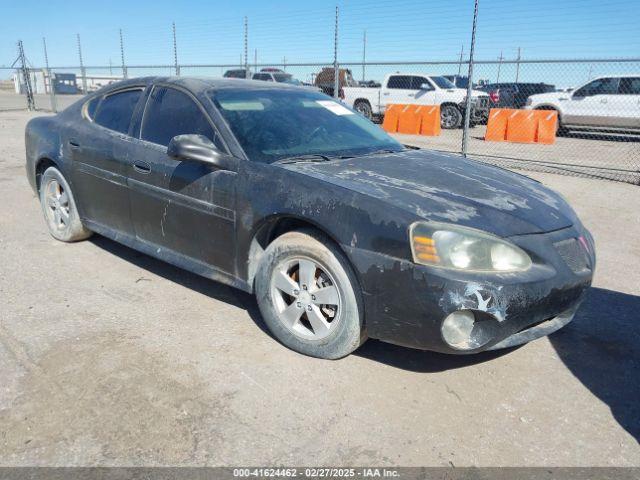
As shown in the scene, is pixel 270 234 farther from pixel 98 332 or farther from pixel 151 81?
pixel 151 81

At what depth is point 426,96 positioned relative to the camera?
18.1 m

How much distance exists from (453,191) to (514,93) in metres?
19.6

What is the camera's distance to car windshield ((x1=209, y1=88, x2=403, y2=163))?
134 inches

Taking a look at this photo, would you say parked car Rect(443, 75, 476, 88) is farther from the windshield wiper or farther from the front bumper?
the front bumper

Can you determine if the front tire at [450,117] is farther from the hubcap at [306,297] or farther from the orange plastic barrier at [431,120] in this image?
the hubcap at [306,297]

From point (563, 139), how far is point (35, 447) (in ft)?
56.9

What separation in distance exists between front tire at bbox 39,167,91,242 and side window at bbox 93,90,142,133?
711 mm

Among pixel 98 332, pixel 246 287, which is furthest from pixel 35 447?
pixel 246 287

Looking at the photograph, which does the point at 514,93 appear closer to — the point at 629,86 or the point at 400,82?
A: the point at 400,82

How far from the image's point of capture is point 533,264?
2670mm

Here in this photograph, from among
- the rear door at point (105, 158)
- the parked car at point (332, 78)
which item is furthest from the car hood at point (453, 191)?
the parked car at point (332, 78)

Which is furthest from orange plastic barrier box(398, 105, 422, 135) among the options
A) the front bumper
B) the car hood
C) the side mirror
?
the front bumper

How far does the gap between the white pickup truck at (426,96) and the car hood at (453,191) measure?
14.5 metres

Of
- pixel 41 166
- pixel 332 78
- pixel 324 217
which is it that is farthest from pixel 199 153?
pixel 332 78
